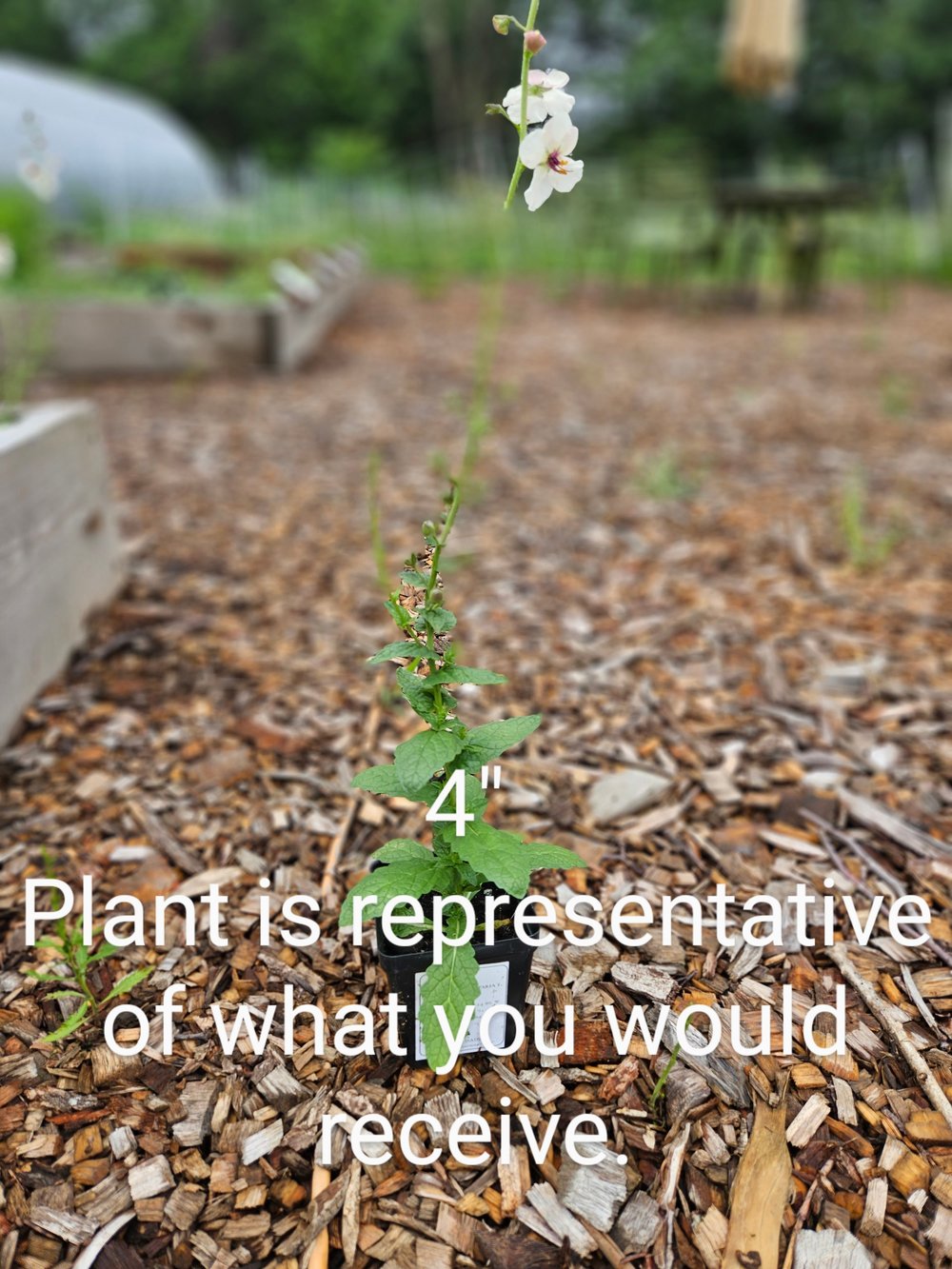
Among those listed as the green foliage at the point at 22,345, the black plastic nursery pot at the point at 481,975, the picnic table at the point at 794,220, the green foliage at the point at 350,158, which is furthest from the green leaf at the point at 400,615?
the green foliage at the point at 350,158

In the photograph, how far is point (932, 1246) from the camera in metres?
1.14

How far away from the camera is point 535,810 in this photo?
6.07 feet

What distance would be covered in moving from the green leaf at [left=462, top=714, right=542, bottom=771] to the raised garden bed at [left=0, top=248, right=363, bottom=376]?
4.28 meters

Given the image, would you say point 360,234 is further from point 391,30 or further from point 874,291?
point 391,30

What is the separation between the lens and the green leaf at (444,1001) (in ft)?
3.97

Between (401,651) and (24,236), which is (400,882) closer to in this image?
(401,651)

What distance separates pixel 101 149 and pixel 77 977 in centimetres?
1404

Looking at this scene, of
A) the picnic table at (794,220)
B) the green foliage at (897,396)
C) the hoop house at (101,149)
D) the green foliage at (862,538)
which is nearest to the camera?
the green foliage at (862,538)

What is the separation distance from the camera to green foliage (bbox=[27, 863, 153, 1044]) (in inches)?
54.0

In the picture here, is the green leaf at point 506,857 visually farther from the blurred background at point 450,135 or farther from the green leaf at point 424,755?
the blurred background at point 450,135

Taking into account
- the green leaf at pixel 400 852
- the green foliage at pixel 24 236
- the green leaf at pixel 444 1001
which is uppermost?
the green foliage at pixel 24 236

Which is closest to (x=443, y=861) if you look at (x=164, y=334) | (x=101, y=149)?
(x=164, y=334)

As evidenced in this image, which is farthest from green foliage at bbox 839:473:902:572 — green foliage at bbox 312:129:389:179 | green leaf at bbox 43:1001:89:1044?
green foliage at bbox 312:129:389:179

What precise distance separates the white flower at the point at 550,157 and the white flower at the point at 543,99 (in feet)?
0.04
